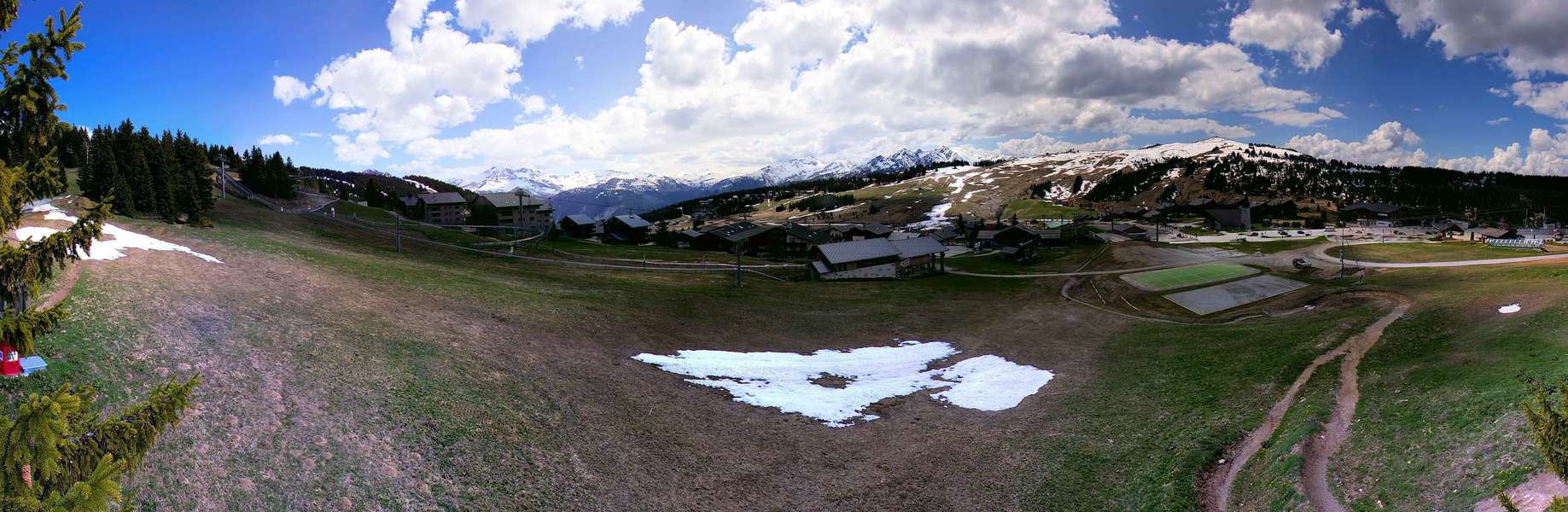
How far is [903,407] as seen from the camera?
2975cm

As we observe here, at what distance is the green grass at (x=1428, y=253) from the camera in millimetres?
72375

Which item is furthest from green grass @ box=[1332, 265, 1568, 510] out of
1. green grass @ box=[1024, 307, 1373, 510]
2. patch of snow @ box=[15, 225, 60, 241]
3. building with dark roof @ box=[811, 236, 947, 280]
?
building with dark roof @ box=[811, 236, 947, 280]

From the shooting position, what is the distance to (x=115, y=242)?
31312mm

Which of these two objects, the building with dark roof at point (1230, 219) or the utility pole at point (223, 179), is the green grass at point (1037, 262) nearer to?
the building with dark roof at point (1230, 219)

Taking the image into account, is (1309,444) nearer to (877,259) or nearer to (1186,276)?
(1186,276)

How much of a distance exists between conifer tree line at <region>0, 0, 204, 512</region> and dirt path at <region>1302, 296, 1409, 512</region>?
2609 centimetres

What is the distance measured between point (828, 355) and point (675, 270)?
163ft

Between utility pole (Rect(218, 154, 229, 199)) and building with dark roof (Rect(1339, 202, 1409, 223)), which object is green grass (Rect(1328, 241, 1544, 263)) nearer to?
building with dark roof (Rect(1339, 202, 1409, 223))

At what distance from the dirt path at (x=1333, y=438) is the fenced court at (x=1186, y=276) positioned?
40.5m

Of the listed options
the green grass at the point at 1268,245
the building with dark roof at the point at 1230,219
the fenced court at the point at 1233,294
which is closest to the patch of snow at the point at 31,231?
the fenced court at the point at 1233,294

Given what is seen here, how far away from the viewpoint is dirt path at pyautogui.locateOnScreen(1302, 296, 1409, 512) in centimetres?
1789

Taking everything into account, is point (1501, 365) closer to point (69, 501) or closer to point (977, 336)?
point (977, 336)

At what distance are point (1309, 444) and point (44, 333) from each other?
32336 millimetres

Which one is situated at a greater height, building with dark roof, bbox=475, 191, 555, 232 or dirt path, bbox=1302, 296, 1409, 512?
building with dark roof, bbox=475, 191, 555, 232
